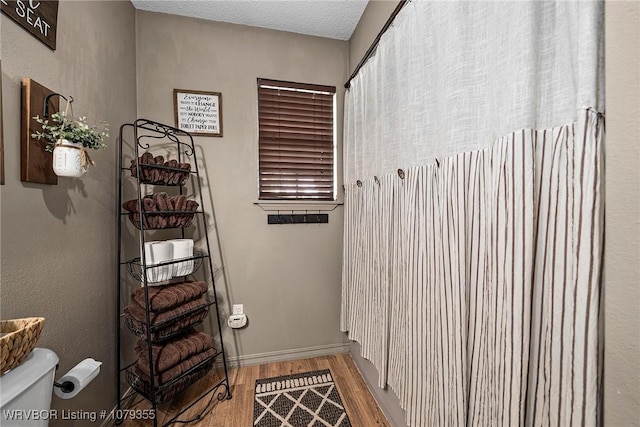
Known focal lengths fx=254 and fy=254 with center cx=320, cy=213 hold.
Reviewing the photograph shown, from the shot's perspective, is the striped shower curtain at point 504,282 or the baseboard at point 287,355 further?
the baseboard at point 287,355

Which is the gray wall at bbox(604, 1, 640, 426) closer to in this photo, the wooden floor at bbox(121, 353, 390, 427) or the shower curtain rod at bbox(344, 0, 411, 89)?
the shower curtain rod at bbox(344, 0, 411, 89)

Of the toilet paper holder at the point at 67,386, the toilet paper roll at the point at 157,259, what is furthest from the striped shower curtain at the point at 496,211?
the toilet paper holder at the point at 67,386

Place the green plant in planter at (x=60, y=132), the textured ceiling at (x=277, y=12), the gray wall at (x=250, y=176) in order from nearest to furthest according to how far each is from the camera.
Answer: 1. the green plant in planter at (x=60, y=132)
2. the textured ceiling at (x=277, y=12)
3. the gray wall at (x=250, y=176)

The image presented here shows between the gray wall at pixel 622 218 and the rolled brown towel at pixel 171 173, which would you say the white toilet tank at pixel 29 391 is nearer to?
the rolled brown towel at pixel 171 173

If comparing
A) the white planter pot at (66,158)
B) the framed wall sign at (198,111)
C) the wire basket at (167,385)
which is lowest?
the wire basket at (167,385)

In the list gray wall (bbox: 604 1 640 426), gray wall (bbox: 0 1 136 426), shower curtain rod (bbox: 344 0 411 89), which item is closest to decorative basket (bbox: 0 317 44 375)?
gray wall (bbox: 0 1 136 426)

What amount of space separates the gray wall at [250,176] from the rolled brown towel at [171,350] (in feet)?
1.37

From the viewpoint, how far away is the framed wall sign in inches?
75.5

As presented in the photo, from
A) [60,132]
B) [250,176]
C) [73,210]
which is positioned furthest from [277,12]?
[73,210]

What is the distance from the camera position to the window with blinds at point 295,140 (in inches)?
82.0

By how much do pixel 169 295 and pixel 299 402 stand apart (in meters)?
1.08

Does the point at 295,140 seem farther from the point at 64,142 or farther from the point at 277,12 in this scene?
the point at 64,142

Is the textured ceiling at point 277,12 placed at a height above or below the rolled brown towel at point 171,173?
above

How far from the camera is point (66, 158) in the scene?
1.05 m
